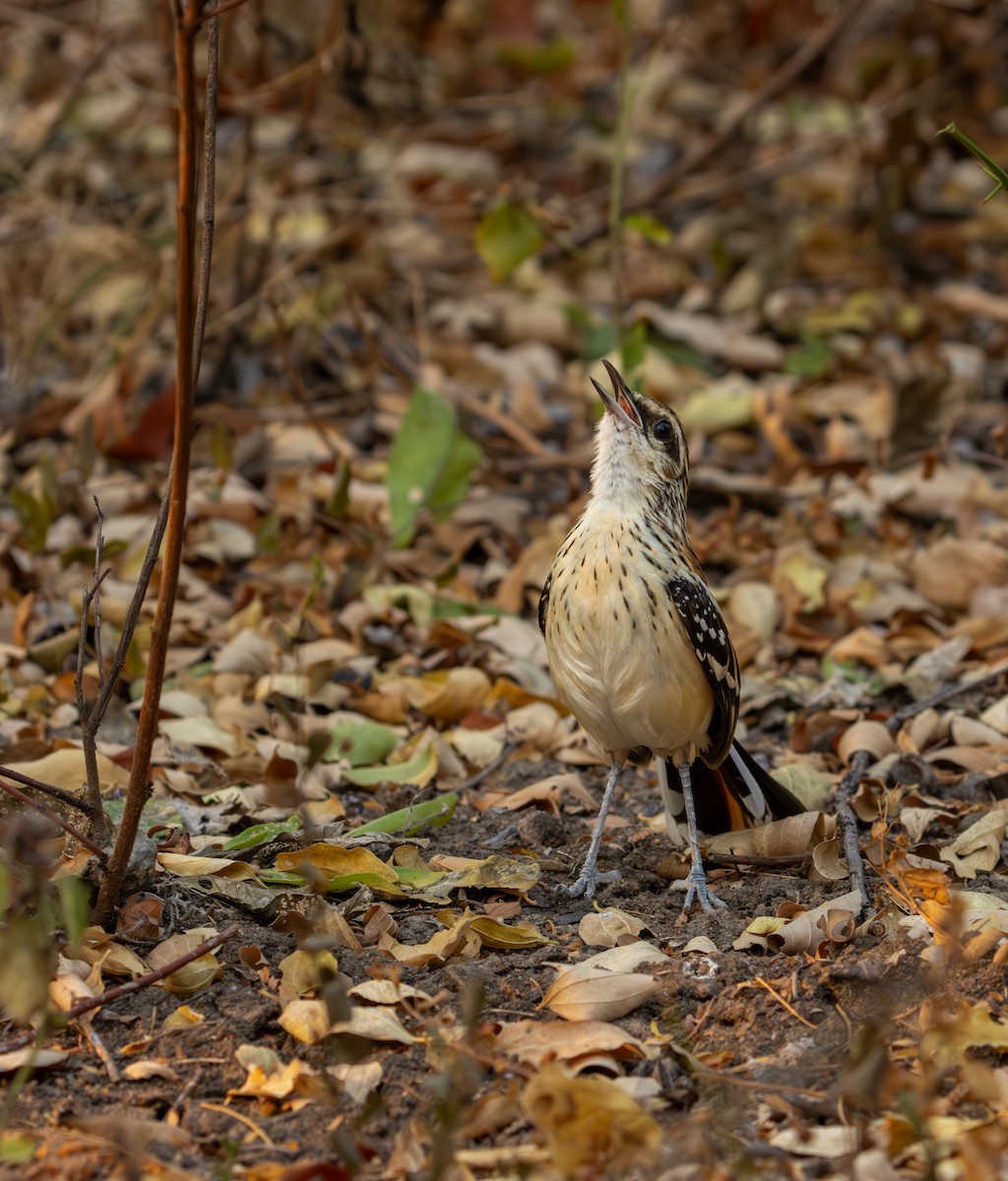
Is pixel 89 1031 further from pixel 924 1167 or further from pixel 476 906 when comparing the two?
pixel 924 1167

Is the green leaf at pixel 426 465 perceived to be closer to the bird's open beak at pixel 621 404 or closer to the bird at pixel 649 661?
the bird's open beak at pixel 621 404

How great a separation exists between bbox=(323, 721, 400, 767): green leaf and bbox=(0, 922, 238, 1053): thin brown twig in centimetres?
185

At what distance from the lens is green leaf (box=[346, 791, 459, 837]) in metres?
5.18

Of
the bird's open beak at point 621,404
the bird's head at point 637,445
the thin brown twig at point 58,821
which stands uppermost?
the bird's open beak at point 621,404

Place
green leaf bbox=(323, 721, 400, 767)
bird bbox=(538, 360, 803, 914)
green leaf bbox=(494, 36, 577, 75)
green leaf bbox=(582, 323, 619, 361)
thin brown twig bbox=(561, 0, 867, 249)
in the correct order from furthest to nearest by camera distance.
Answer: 1. green leaf bbox=(494, 36, 577, 75)
2. thin brown twig bbox=(561, 0, 867, 249)
3. green leaf bbox=(582, 323, 619, 361)
4. green leaf bbox=(323, 721, 400, 767)
5. bird bbox=(538, 360, 803, 914)

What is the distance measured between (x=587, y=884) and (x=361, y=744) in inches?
Answer: 53.4

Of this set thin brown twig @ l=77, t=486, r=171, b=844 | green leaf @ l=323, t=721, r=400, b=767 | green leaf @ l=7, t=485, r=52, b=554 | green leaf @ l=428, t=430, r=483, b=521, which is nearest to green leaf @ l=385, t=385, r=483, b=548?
green leaf @ l=428, t=430, r=483, b=521

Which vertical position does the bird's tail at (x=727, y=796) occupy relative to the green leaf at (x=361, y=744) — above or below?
below

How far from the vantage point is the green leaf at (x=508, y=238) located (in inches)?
297

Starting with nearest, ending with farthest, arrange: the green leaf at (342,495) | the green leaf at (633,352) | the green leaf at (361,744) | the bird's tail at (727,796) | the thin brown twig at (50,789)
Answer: the thin brown twig at (50,789) → the bird's tail at (727,796) → the green leaf at (361,744) → the green leaf at (342,495) → the green leaf at (633,352)

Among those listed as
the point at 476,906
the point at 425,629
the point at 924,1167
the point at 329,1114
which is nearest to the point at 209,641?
the point at 425,629

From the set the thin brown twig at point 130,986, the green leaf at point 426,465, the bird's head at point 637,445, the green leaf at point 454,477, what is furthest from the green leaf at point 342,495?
the thin brown twig at point 130,986

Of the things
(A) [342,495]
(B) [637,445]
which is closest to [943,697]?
(B) [637,445]

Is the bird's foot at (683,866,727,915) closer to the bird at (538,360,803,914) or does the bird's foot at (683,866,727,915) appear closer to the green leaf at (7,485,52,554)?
the bird at (538,360,803,914)
